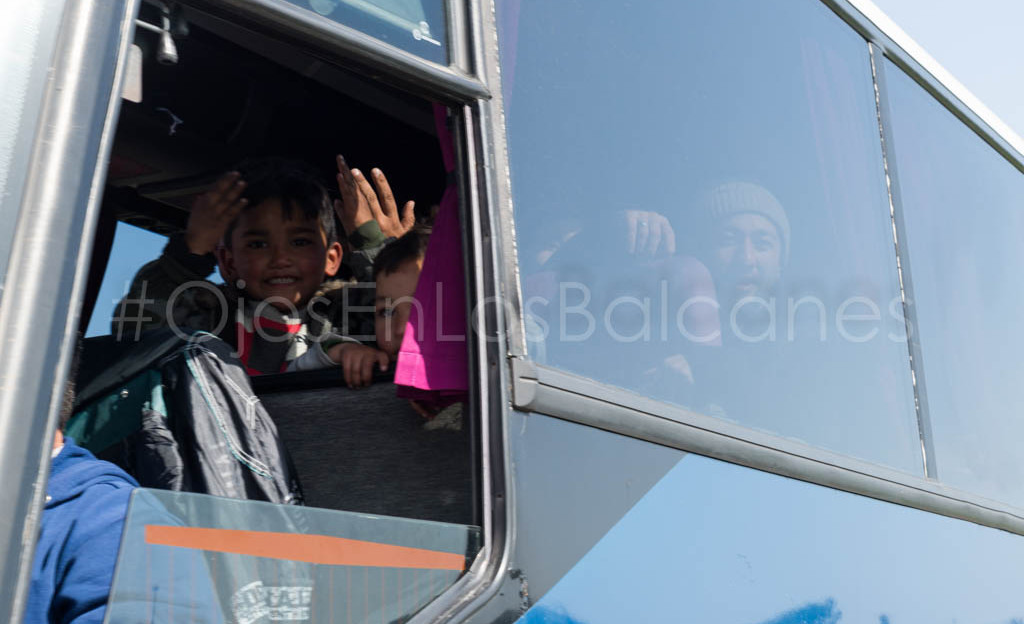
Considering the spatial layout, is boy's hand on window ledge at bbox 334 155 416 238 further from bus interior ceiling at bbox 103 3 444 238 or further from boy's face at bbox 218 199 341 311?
bus interior ceiling at bbox 103 3 444 238

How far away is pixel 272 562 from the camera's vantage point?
1.40 m

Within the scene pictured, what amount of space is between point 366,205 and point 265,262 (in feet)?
1.09

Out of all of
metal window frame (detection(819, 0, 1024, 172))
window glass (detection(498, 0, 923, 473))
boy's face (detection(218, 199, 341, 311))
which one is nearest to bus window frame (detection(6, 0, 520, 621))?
window glass (detection(498, 0, 923, 473))

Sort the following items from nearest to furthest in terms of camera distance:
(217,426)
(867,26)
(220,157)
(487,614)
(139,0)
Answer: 1. (139,0)
2. (487,614)
3. (217,426)
4. (867,26)
5. (220,157)

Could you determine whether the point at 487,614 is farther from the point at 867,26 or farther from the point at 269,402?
the point at 867,26

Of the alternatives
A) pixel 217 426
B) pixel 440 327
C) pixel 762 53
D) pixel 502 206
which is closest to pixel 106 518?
pixel 217 426

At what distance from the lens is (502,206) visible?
5.87 feet

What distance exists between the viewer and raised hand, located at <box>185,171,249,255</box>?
3.08 meters

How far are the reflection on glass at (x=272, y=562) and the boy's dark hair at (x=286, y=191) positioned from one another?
174 centimetres

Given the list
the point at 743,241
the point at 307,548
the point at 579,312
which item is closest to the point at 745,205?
the point at 743,241

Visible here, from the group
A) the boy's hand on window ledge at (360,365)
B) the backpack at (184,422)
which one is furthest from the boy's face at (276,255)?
the backpack at (184,422)

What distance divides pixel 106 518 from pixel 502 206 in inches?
30.6

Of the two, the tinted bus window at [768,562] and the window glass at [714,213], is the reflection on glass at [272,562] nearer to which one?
the tinted bus window at [768,562]

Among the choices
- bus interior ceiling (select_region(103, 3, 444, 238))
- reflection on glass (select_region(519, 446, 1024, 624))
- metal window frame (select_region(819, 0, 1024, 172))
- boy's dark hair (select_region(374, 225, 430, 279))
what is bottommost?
reflection on glass (select_region(519, 446, 1024, 624))
